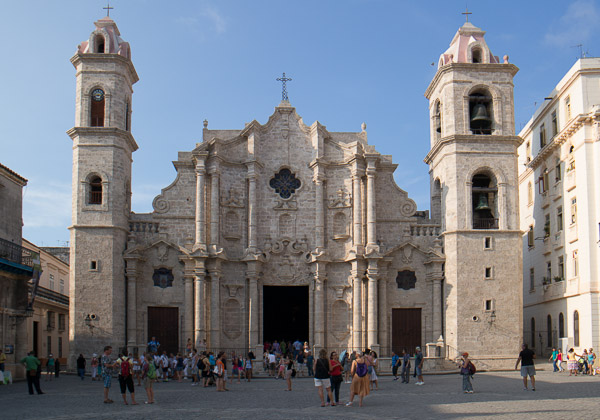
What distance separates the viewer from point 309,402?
21.8 m

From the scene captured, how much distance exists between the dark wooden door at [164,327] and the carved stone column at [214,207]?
156 inches

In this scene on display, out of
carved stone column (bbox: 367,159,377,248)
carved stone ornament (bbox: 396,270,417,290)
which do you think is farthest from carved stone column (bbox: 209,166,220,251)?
carved stone ornament (bbox: 396,270,417,290)

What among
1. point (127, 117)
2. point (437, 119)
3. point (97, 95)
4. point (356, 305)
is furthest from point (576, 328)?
point (97, 95)

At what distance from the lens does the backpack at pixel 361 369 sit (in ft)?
66.1

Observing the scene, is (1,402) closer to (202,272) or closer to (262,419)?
(262,419)

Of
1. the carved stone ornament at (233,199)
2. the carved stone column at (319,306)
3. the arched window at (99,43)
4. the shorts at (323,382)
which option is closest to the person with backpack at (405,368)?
the carved stone column at (319,306)

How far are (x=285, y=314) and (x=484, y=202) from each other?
39.8 ft

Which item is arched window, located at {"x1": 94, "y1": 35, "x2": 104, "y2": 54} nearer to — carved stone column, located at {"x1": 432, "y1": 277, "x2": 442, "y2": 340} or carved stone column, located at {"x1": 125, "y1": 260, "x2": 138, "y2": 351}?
carved stone column, located at {"x1": 125, "y1": 260, "x2": 138, "y2": 351}

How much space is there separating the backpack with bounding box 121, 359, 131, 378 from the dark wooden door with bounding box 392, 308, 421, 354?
19.8 m

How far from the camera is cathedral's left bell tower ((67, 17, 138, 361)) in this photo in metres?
35.8

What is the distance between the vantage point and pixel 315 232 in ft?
130

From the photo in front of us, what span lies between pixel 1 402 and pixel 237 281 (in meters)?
17.5

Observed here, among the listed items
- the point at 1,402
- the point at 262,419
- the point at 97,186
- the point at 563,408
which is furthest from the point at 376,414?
the point at 97,186

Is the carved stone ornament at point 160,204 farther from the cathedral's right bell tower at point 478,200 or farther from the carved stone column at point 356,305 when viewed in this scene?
the cathedral's right bell tower at point 478,200
